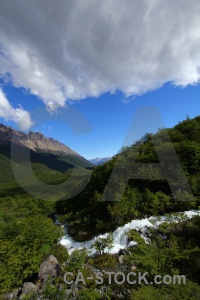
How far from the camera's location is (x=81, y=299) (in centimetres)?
1027

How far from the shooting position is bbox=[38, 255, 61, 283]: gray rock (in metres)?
14.6

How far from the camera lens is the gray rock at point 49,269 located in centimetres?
1460

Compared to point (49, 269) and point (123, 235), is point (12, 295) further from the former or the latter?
point (123, 235)

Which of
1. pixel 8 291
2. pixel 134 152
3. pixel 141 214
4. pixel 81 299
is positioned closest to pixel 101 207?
pixel 141 214

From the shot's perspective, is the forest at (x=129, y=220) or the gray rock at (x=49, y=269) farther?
the gray rock at (x=49, y=269)

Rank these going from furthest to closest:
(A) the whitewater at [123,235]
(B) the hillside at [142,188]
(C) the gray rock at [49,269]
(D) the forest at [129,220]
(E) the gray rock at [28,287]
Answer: (B) the hillside at [142,188]
(A) the whitewater at [123,235]
(C) the gray rock at [49,269]
(E) the gray rock at [28,287]
(D) the forest at [129,220]

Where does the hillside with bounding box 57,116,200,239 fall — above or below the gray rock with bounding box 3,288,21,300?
above

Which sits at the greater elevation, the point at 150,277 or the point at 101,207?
the point at 101,207

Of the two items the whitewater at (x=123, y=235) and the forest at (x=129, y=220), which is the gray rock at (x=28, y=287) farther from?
the whitewater at (x=123, y=235)

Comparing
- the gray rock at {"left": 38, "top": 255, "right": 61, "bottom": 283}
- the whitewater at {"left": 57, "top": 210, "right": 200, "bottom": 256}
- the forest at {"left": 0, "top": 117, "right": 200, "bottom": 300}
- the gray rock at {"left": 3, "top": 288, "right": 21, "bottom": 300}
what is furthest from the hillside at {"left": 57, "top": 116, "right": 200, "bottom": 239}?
the gray rock at {"left": 3, "top": 288, "right": 21, "bottom": 300}

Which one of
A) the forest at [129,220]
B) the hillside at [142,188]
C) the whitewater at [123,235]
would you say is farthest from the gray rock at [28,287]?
the hillside at [142,188]

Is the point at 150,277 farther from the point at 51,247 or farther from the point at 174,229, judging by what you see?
the point at 51,247

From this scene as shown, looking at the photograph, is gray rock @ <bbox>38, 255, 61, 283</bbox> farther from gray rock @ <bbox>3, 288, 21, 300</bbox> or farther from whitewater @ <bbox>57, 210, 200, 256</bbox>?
whitewater @ <bbox>57, 210, 200, 256</bbox>

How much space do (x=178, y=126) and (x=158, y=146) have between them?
27.1 ft
